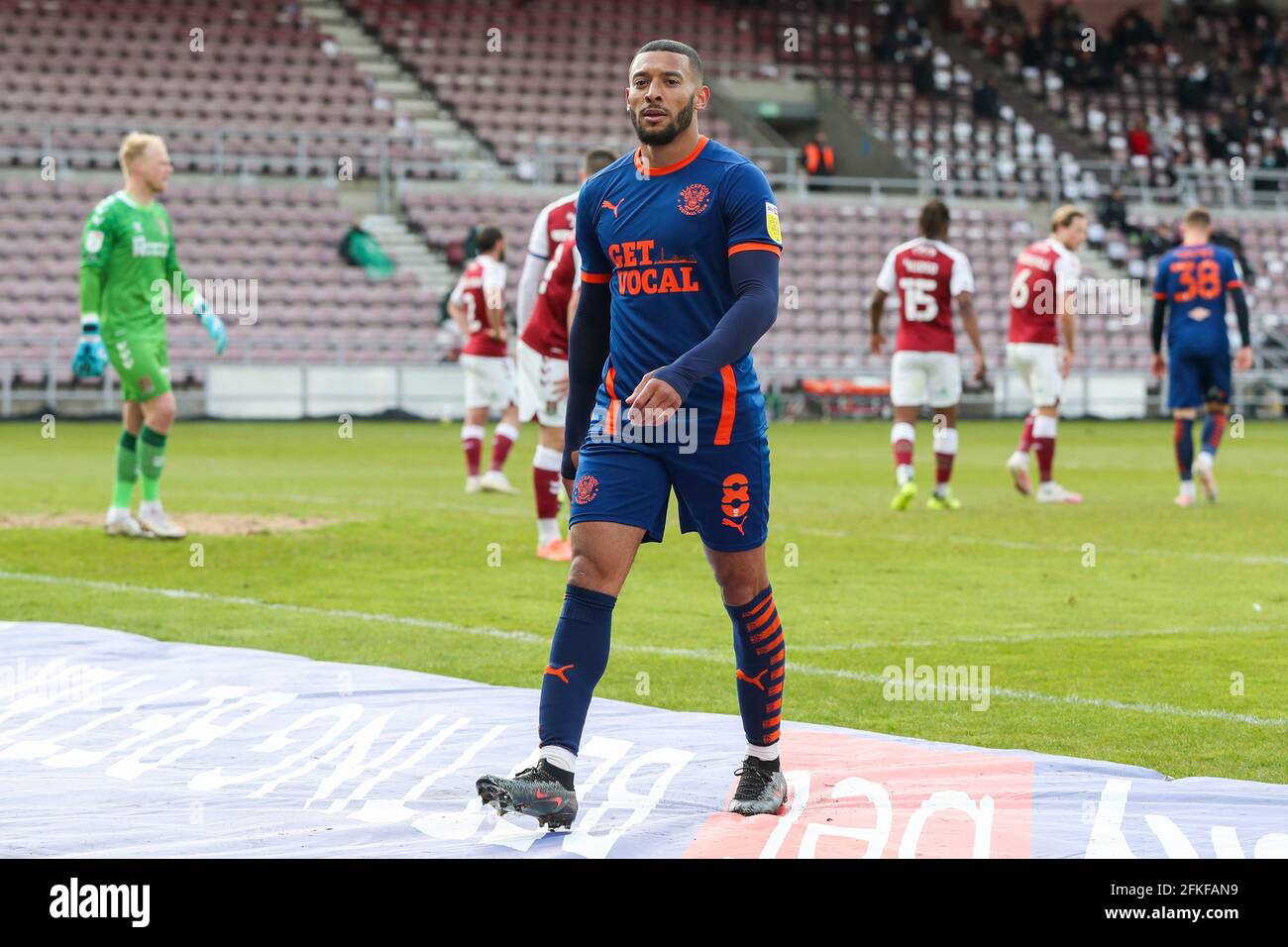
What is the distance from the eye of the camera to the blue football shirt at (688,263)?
493cm

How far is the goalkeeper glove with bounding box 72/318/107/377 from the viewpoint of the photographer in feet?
37.1

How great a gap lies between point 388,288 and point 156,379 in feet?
65.2

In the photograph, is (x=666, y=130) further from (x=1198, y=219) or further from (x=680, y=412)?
(x=1198, y=219)

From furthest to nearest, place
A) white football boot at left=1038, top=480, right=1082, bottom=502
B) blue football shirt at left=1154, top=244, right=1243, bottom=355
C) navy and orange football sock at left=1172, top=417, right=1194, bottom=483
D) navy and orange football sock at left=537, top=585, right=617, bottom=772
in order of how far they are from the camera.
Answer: white football boot at left=1038, top=480, right=1082, bottom=502
blue football shirt at left=1154, top=244, right=1243, bottom=355
navy and orange football sock at left=1172, top=417, right=1194, bottom=483
navy and orange football sock at left=537, top=585, right=617, bottom=772

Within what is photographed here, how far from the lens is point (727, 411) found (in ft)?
16.3

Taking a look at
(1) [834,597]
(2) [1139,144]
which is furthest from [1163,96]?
(1) [834,597]

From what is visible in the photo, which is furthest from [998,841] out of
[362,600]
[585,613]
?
[362,600]

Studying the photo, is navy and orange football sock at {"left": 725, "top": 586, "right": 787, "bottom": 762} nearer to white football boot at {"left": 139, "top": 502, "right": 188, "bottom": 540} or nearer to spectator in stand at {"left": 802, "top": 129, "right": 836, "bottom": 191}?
white football boot at {"left": 139, "top": 502, "right": 188, "bottom": 540}

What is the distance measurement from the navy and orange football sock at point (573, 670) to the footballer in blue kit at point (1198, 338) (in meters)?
11.0

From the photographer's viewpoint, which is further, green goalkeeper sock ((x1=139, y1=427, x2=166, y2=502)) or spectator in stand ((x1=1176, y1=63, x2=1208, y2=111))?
spectator in stand ((x1=1176, y1=63, x2=1208, y2=111))

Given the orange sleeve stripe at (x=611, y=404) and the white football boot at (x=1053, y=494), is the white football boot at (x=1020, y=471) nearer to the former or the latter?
the white football boot at (x=1053, y=494)

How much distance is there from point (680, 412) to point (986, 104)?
3541 cm

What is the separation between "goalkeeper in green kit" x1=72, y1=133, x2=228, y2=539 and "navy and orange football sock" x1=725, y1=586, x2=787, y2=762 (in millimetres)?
7170

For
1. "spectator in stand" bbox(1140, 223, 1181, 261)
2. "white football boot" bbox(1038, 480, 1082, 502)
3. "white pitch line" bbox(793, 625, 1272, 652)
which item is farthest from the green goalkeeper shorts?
"spectator in stand" bbox(1140, 223, 1181, 261)
